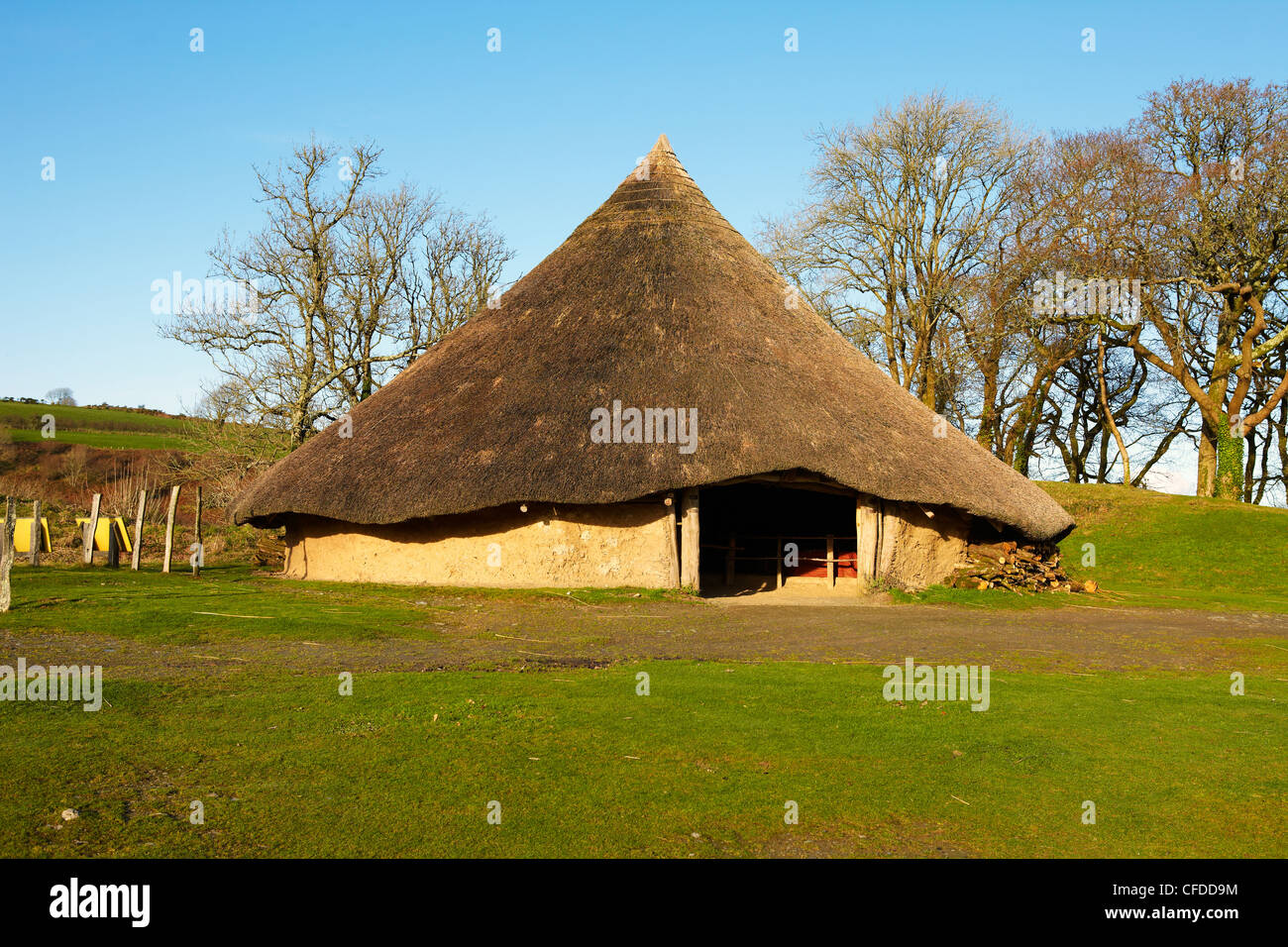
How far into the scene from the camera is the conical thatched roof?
17.2m

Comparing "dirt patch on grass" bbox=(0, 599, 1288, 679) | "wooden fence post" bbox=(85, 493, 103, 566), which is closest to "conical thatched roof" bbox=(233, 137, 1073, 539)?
"dirt patch on grass" bbox=(0, 599, 1288, 679)

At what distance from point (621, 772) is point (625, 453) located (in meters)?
10.5

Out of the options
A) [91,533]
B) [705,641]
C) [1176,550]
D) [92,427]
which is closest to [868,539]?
[705,641]

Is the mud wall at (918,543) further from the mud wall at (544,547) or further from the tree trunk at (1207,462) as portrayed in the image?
the tree trunk at (1207,462)

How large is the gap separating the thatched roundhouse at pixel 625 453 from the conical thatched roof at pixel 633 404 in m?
0.05

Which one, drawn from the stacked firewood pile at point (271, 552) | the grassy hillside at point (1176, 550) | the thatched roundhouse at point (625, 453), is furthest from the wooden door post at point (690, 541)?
the stacked firewood pile at point (271, 552)

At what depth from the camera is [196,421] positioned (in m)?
32.7

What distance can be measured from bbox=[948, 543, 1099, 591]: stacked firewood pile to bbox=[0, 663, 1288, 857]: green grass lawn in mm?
9199

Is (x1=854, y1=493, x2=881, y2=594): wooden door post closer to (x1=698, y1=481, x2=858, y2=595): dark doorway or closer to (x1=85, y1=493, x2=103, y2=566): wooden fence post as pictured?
(x1=698, y1=481, x2=858, y2=595): dark doorway

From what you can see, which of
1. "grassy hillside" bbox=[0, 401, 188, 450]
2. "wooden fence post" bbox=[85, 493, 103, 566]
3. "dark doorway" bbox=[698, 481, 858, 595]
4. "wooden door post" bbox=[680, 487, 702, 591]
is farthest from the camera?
"grassy hillside" bbox=[0, 401, 188, 450]

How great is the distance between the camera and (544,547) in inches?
701

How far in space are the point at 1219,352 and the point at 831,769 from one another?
33868 millimetres

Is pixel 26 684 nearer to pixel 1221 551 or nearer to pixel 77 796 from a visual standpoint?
pixel 77 796
